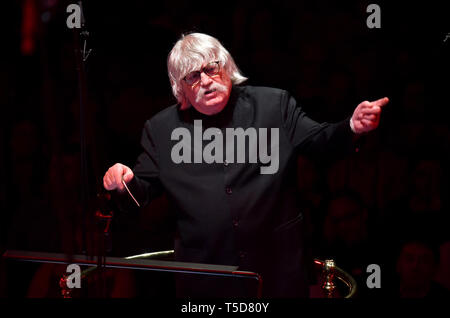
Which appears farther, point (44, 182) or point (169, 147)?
point (44, 182)

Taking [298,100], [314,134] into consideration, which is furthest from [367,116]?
[298,100]

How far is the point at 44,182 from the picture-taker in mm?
3336

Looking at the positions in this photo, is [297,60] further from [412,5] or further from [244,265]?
[244,265]

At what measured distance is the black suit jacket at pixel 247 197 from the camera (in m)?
2.12

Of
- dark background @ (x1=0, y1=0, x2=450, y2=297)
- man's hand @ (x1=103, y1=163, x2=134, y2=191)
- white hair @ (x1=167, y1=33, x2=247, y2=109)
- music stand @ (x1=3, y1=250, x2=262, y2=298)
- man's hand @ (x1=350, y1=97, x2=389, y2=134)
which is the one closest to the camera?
music stand @ (x1=3, y1=250, x2=262, y2=298)

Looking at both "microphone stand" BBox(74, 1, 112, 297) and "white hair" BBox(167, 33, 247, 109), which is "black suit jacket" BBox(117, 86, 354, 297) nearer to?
"white hair" BBox(167, 33, 247, 109)

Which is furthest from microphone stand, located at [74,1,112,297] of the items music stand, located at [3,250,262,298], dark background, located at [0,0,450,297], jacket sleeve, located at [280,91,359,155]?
dark background, located at [0,0,450,297]

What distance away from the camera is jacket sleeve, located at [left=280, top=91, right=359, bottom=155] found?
2.01 metres

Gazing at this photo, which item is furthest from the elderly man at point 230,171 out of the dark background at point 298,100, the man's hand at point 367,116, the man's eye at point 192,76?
the dark background at point 298,100

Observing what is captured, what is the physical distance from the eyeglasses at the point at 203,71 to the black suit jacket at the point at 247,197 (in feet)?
0.51

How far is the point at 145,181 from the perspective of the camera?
2.20m

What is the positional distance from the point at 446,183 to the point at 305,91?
919mm

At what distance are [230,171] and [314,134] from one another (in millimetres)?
308

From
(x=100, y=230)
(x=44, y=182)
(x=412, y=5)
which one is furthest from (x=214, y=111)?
(x=412, y=5)
